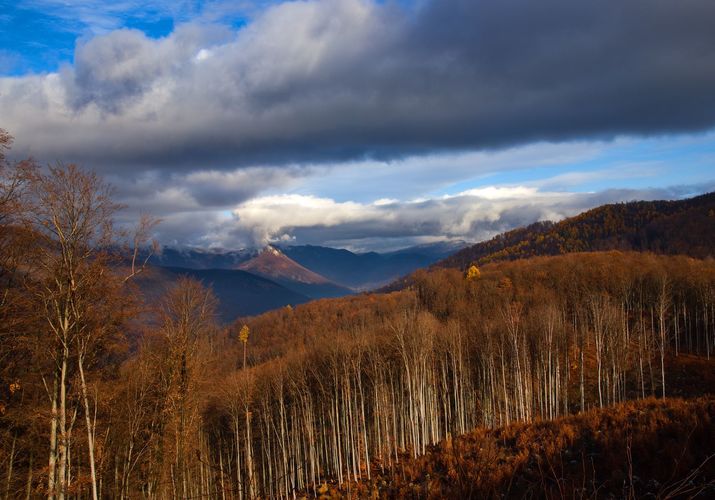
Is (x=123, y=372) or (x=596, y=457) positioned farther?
(x=123, y=372)

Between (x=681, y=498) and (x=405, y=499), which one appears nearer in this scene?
(x=681, y=498)

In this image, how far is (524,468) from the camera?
17469 mm

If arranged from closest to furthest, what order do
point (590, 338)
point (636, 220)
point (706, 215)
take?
point (590, 338) < point (706, 215) < point (636, 220)

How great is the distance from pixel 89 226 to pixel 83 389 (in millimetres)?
5151

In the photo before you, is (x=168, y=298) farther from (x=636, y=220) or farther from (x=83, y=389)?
(x=636, y=220)

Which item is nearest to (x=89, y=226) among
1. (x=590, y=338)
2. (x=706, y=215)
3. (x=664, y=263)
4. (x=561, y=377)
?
(x=561, y=377)

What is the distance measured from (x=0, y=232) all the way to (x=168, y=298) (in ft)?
37.4

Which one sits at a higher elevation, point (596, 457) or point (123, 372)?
point (123, 372)

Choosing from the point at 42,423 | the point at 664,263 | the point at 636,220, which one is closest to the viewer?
the point at 42,423

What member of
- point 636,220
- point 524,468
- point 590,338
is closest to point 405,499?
point 524,468

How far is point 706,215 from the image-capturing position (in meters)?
Result: 158

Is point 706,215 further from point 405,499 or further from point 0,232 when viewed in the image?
point 0,232

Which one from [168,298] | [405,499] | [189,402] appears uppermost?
[168,298]

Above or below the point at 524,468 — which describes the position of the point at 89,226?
above
